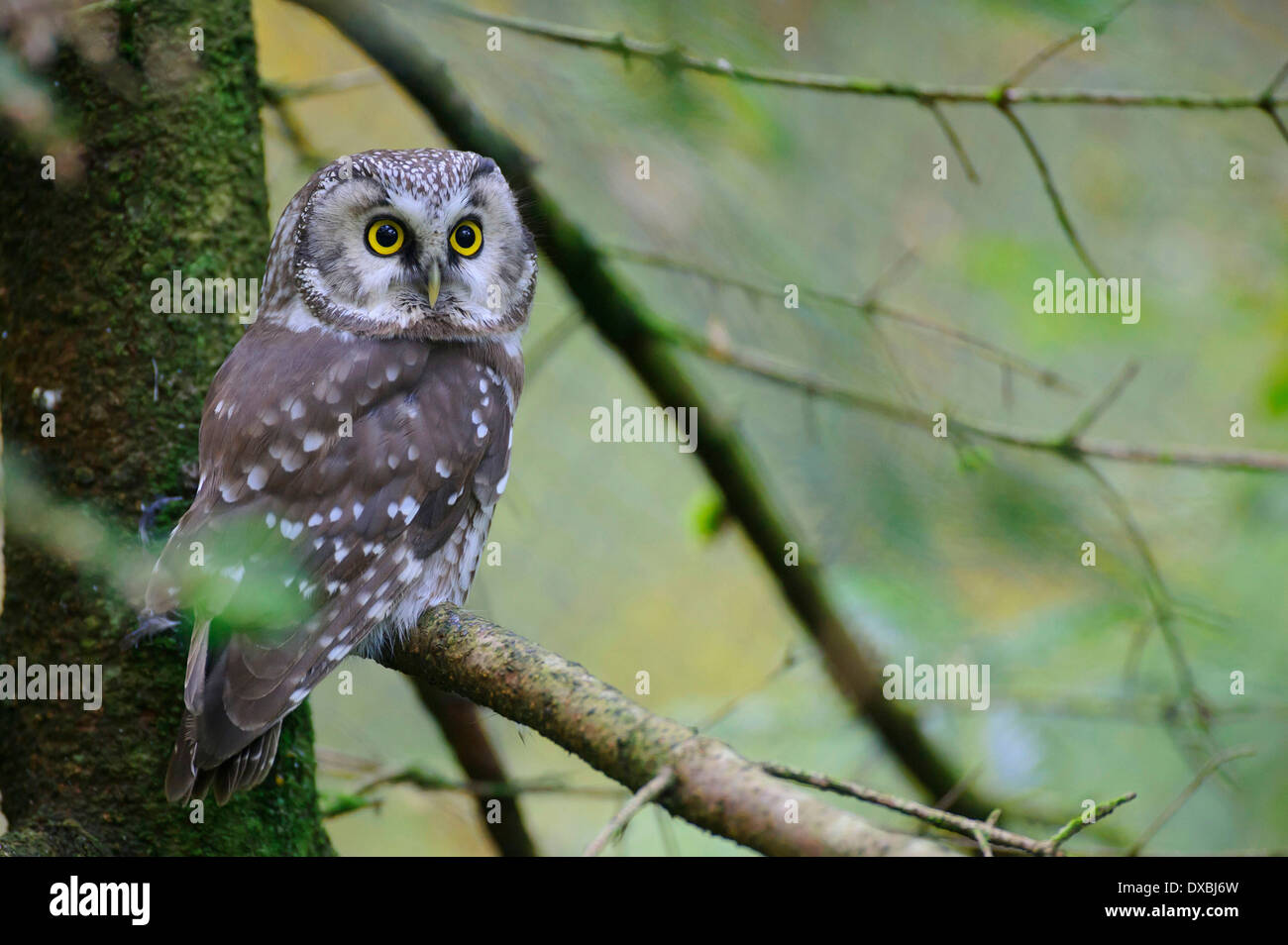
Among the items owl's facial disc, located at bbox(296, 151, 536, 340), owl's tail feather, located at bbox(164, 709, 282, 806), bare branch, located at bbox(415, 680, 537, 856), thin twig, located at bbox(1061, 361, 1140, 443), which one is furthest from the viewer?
bare branch, located at bbox(415, 680, 537, 856)

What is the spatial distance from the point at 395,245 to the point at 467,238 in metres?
0.17

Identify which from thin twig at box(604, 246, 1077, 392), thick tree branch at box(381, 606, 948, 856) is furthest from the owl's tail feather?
thin twig at box(604, 246, 1077, 392)

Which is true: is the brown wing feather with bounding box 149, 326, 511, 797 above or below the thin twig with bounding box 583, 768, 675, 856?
above

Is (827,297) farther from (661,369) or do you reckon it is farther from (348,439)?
(348,439)

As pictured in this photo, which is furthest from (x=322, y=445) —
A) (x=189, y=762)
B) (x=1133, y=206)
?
(x=1133, y=206)

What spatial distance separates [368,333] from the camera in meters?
2.59

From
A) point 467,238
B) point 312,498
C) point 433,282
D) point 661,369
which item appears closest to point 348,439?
point 312,498

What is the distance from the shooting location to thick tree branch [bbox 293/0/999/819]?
8.32 feet

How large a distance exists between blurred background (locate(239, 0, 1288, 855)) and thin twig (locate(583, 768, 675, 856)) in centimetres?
111

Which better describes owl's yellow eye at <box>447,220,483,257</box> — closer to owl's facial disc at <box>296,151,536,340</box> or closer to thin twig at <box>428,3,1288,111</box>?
owl's facial disc at <box>296,151,536,340</box>

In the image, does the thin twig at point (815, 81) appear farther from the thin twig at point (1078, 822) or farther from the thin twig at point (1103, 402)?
the thin twig at point (1078, 822)

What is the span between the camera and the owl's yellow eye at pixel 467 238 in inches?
103

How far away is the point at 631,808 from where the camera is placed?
3.90 feet
